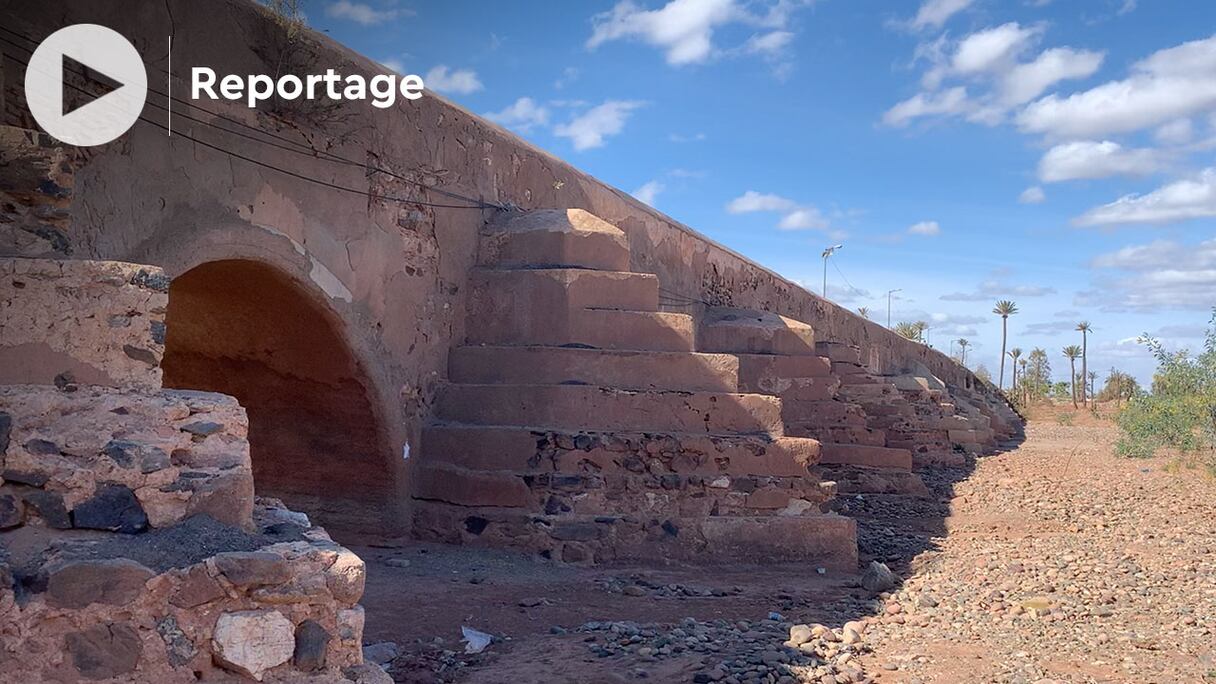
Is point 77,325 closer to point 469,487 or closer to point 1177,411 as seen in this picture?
point 469,487

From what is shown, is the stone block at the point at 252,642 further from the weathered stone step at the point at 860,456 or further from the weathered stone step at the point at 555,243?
the weathered stone step at the point at 860,456

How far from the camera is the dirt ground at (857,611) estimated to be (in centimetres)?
468

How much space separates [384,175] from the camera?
7.09m

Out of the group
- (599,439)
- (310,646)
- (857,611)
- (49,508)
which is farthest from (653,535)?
(49,508)

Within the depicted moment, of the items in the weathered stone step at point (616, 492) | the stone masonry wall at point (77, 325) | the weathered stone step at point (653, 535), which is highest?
the stone masonry wall at point (77, 325)

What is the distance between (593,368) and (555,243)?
115cm

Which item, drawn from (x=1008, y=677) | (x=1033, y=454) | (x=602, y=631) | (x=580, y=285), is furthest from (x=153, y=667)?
(x=1033, y=454)

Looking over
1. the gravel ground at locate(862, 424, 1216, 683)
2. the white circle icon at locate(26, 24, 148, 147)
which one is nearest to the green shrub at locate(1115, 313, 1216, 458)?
the gravel ground at locate(862, 424, 1216, 683)

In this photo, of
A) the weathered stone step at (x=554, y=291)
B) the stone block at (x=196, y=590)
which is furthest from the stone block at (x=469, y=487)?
the stone block at (x=196, y=590)

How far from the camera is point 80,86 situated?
15.5 feet

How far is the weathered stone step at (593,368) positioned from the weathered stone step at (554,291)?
1.18 feet

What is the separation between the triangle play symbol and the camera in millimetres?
4676

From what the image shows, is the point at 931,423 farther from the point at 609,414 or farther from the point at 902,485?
the point at 609,414

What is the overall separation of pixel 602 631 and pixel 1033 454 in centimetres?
1478
